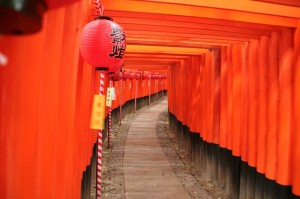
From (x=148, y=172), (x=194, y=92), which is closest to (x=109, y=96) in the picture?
(x=148, y=172)

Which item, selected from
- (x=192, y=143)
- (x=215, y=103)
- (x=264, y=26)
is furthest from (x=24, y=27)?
(x=192, y=143)

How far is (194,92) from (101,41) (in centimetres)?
813

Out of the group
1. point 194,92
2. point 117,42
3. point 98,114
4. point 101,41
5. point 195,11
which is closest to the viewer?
point 101,41

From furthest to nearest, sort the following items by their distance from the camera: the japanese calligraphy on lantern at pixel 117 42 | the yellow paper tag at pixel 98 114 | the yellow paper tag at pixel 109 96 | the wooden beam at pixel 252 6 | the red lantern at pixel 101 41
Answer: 1. the yellow paper tag at pixel 109 96
2. the wooden beam at pixel 252 6
3. the yellow paper tag at pixel 98 114
4. the japanese calligraphy on lantern at pixel 117 42
5. the red lantern at pixel 101 41

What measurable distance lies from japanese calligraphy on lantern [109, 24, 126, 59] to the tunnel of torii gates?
47 cm

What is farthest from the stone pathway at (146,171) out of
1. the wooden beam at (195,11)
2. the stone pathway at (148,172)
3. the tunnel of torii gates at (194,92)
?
the wooden beam at (195,11)

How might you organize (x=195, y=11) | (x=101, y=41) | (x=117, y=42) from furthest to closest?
(x=195, y=11)
(x=117, y=42)
(x=101, y=41)

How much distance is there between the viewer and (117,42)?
4281 millimetres

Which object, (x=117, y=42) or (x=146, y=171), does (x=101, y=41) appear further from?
(x=146, y=171)

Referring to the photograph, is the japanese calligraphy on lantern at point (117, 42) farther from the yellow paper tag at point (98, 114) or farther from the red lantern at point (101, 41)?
the yellow paper tag at point (98, 114)

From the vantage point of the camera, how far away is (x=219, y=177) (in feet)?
31.0

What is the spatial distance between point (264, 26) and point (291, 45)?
23.3 inches

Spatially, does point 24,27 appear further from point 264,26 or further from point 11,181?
point 264,26

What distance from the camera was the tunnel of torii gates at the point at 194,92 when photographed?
7.85ft
